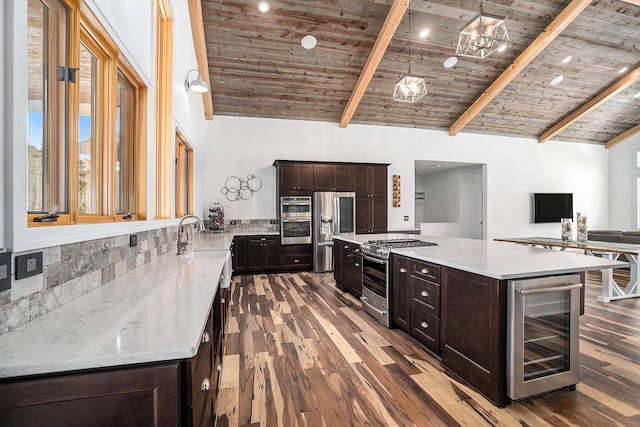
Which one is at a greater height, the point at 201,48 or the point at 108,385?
the point at 201,48

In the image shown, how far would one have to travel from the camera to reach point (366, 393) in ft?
7.01

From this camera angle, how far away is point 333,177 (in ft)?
21.1

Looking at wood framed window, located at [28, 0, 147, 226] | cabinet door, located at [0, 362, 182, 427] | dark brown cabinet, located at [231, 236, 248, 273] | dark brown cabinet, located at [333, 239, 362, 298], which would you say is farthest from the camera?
dark brown cabinet, located at [231, 236, 248, 273]

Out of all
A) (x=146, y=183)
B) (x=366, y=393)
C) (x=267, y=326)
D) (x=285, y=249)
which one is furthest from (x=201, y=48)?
(x=366, y=393)

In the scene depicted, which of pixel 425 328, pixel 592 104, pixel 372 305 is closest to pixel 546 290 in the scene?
pixel 425 328

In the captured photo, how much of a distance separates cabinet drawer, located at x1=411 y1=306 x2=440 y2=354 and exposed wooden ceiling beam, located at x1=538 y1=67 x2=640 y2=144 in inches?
302

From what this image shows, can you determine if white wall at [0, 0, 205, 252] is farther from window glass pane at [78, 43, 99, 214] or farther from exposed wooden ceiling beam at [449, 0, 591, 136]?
exposed wooden ceiling beam at [449, 0, 591, 136]

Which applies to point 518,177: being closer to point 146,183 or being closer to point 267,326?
point 267,326

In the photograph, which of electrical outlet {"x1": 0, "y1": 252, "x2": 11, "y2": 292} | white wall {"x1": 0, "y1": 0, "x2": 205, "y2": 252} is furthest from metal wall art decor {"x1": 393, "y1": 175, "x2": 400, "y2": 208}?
electrical outlet {"x1": 0, "y1": 252, "x2": 11, "y2": 292}

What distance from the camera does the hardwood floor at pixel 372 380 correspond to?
190 cm

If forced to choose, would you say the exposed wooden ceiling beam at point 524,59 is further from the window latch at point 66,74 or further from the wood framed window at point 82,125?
the window latch at point 66,74

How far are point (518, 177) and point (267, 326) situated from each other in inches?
321

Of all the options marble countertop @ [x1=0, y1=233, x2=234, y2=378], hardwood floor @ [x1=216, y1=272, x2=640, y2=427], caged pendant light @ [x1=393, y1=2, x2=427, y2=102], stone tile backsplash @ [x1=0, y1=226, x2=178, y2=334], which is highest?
caged pendant light @ [x1=393, y1=2, x2=427, y2=102]

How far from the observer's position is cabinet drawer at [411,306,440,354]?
257cm
